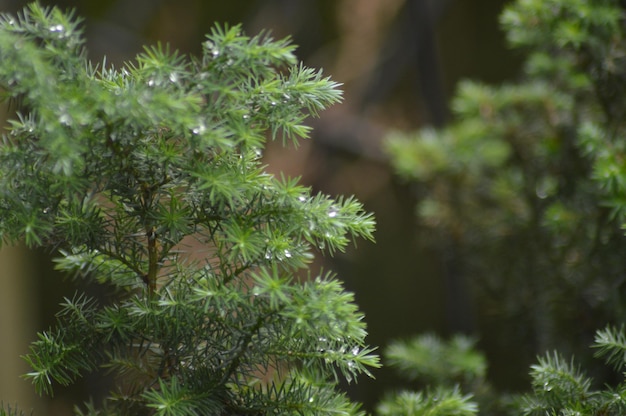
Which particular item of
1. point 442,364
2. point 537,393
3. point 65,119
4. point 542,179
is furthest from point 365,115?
point 65,119

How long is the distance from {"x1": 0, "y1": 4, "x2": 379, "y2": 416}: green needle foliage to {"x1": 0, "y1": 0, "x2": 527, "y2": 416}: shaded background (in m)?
0.85

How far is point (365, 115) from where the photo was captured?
1.57 m

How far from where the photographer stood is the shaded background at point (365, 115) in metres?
1.43

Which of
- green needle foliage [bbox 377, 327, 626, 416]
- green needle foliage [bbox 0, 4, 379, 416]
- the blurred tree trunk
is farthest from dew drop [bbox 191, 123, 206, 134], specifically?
the blurred tree trunk

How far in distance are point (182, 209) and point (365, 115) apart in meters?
1.16

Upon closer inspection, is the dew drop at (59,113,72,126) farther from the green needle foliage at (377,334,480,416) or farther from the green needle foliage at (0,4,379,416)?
the green needle foliage at (377,334,480,416)

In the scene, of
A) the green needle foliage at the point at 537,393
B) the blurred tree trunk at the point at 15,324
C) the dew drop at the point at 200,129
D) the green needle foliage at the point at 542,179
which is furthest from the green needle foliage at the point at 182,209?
the blurred tree trunk at the point at 15,324

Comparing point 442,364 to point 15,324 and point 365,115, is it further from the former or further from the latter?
point 15,324

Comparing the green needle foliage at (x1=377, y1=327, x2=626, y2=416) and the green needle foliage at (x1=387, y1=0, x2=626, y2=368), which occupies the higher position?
the green needle foliage at (x1=387, y1=0, x2=626, y2=368)

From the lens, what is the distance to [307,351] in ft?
1.52

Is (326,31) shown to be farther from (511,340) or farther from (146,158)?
(146,158)

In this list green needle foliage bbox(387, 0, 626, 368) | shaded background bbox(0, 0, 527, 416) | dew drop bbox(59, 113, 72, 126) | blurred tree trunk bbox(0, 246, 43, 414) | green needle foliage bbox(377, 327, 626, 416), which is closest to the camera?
dew drop bbox(59, 113, 72, 126)

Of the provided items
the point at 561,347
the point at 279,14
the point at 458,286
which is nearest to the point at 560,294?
the point at 561,347

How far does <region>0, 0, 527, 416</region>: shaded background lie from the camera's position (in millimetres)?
1432
